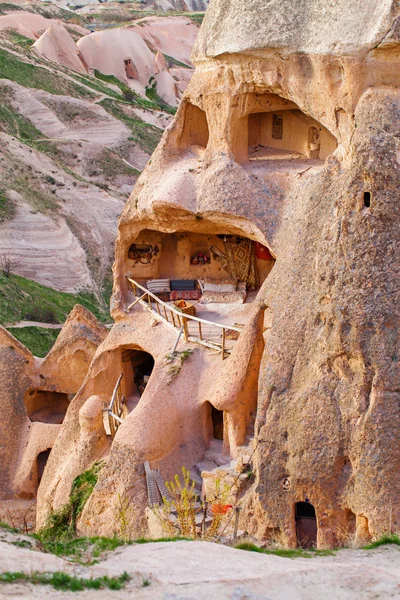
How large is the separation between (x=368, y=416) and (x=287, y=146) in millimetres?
6444

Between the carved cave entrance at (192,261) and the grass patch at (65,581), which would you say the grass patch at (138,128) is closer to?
the carved cave entrance at (192,261)

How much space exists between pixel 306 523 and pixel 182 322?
4908 millimetres

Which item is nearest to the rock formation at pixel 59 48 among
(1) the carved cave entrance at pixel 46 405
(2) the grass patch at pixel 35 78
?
(2) the grass patch at pixel 35 78

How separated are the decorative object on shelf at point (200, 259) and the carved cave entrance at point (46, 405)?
432 centimetres

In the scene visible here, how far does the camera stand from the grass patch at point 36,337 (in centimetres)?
3000

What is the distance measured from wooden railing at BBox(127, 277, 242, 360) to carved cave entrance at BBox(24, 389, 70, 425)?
330 centimetres

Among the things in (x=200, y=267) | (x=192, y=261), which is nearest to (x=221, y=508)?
(x=200, y=267)

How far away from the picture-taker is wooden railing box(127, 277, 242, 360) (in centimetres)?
1680

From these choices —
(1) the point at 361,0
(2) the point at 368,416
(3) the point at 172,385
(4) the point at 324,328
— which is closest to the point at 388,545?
(2) the point at 368,416

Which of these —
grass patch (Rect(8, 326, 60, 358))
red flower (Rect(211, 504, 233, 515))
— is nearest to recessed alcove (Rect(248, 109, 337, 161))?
red flower (Rect(211, 504, 233, 515))

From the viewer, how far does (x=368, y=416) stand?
13180 mm

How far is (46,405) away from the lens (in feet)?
71.5

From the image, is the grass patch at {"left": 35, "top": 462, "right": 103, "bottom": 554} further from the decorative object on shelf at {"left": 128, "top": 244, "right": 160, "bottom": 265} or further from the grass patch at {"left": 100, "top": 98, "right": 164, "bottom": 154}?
the grass patch at {"left": 100, "top": 98, "right": 164, "bottom": 154}

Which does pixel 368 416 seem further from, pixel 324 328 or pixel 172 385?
pixel 172 385
